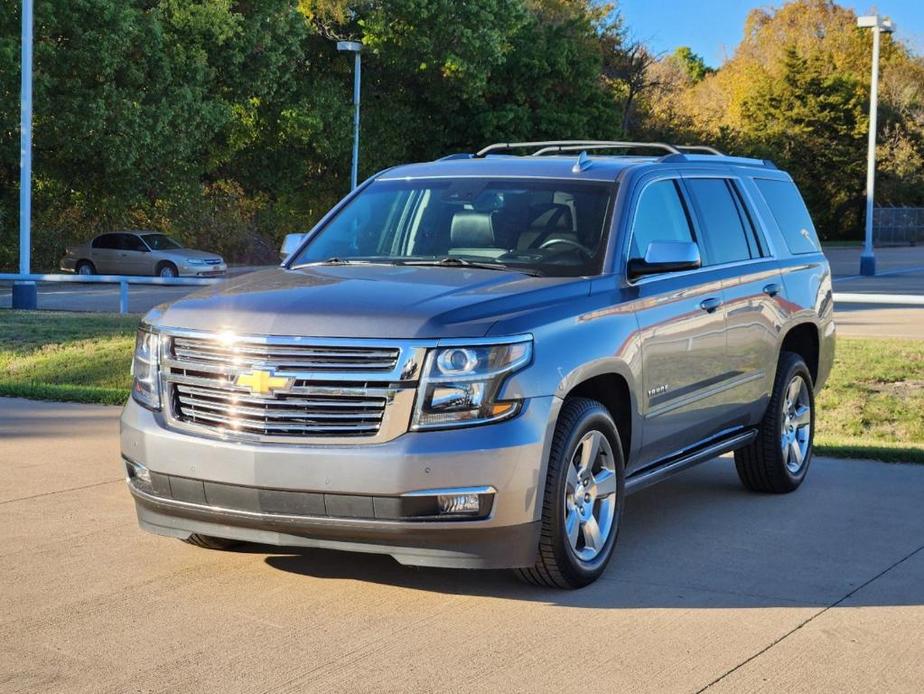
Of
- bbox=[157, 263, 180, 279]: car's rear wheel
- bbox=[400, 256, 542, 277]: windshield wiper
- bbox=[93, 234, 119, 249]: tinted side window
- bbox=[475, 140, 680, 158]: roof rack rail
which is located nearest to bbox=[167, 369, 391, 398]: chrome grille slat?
bbox=[400, 256, 542, 277]: windshield wiper

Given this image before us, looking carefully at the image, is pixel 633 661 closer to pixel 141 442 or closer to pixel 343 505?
pixel 343 505

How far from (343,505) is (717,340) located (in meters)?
2.81

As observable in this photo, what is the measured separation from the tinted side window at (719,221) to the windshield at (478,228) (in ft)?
3.10

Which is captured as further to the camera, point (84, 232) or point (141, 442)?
point (84, 232)

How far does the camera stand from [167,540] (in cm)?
698

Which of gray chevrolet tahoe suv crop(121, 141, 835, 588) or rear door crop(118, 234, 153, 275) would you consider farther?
rear door crop(118, 234, 153, 275)

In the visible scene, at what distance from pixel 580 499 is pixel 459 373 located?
38.2 inches

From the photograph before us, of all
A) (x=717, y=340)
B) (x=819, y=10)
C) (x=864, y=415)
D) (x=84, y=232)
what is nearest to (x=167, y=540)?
(x=717, y=340)

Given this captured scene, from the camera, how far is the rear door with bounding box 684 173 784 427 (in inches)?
309

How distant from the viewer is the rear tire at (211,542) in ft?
21.7

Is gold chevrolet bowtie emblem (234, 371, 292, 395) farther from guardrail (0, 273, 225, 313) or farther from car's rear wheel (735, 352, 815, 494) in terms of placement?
guardrail (0, 273, 225, 313)

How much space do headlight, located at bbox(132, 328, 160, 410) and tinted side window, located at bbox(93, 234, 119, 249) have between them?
35.5 meters

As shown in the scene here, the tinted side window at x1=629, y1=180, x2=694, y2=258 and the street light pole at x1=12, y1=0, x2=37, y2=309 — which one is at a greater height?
the street light pole at x1=12, y1=0, x2=37, y2=309

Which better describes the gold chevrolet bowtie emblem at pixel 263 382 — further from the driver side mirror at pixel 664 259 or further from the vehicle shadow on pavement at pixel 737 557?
the driver side mirror at pixel 664 259
